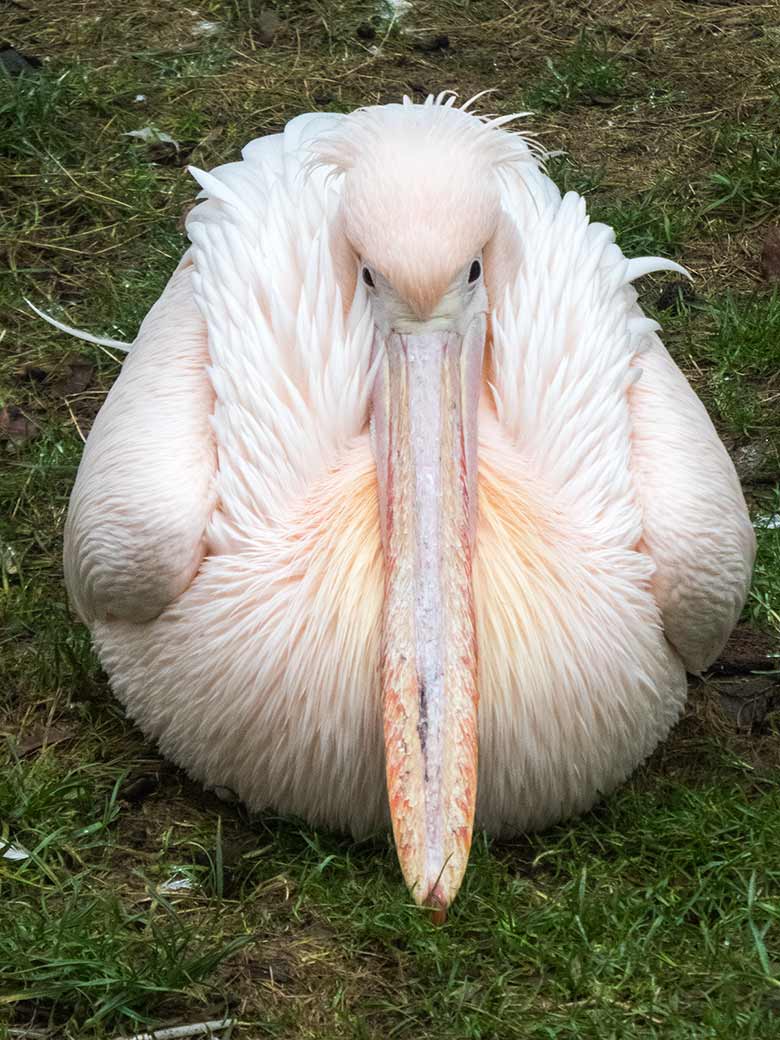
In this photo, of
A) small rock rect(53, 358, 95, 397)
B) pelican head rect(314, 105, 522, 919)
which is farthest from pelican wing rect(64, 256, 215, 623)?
small rock rect(53, 358, 95, 397)

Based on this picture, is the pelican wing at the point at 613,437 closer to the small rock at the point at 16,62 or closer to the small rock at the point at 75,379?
the small rock at the point at 75,379

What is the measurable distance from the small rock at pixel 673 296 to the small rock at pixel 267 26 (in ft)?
6.72

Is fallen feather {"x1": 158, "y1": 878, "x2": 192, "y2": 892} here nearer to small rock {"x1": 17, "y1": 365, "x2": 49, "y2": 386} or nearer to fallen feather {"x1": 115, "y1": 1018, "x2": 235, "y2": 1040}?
fallen feather {"x1": 115, "y1": 1018, "x2": 235, "y2": 1040}

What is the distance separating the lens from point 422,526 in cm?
321

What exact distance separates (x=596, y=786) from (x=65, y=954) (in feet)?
3.69

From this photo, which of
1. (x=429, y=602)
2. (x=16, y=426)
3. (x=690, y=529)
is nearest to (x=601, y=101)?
(x=16, y=426)

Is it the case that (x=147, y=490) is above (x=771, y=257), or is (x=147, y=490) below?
above

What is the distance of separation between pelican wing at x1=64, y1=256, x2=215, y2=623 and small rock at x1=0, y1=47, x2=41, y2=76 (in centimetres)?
253

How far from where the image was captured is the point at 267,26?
6.50 meters

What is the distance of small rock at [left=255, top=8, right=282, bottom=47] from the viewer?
648cm

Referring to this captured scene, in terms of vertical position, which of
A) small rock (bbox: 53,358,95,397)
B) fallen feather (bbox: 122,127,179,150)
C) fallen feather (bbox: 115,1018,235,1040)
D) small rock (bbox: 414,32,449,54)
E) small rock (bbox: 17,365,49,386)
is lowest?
small rock (bbox: 17,365,49,386)

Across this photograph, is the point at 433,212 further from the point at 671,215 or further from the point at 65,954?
the point at 671,215

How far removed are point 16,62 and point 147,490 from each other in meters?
3.17

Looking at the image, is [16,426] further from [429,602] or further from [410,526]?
[429,602]
